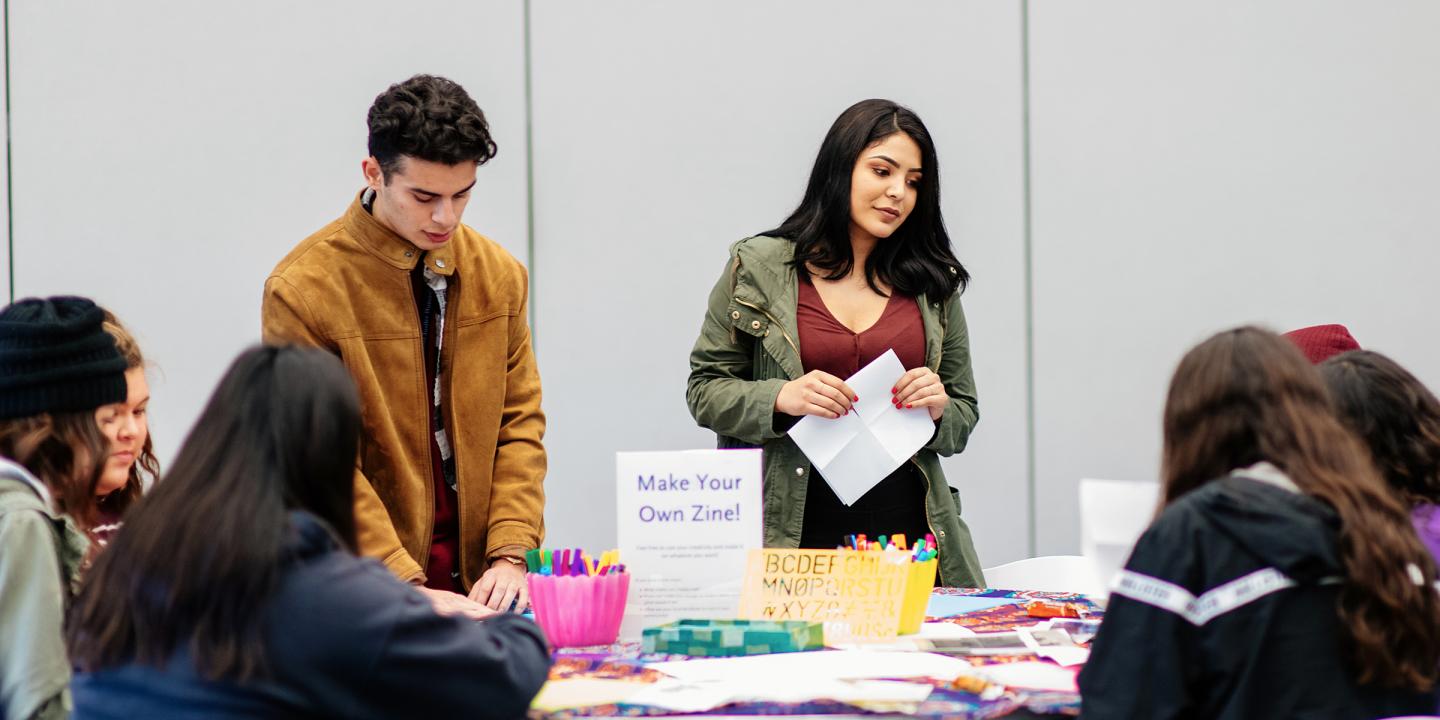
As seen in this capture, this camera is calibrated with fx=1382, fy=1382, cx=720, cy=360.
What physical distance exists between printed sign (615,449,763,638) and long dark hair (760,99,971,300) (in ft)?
3.14

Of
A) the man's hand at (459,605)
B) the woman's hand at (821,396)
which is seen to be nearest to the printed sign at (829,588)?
the man's hand at (459,605)

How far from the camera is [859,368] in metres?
2.99

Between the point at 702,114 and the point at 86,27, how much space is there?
6.03ft

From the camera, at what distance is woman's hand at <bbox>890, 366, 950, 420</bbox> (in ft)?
9.11

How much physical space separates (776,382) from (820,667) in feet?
3.33

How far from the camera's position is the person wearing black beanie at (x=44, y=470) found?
1786mm

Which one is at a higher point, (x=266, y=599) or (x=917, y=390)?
(x=917, y=390)

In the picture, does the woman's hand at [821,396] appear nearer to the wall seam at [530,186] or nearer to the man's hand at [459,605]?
the man's hand at [459,605]

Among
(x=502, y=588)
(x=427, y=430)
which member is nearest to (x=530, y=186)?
(x=427, y=430)

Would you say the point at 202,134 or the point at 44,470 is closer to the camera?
the point at 44,470

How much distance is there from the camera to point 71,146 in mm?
4098

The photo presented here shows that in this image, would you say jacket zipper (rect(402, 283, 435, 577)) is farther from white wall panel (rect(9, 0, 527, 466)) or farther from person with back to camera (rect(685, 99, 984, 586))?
white wall panel (rect(9, 0, 527, 466))

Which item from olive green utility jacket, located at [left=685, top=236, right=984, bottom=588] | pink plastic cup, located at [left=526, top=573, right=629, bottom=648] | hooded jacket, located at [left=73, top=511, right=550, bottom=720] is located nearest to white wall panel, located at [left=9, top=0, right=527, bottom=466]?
olive green utility jacket, located at [left=685, top=236, right=984, bottom=588]

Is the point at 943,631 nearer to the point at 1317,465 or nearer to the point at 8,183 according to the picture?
the point at 1317,465
